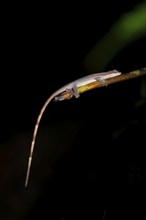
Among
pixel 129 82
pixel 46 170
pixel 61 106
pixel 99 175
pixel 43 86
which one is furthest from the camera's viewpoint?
pixel 43 86

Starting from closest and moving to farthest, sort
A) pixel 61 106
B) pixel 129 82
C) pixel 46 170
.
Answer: pixel 129 82 → pixel 46 170 → pixel 61 106

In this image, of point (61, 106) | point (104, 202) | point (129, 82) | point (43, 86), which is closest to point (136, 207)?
point (104, 202)

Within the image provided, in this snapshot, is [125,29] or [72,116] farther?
[72,116]

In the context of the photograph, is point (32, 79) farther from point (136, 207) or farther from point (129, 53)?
point (136, 207)

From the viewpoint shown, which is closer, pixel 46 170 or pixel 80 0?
pixel 46 170

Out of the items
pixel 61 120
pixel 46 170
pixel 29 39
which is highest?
pixel 29 39

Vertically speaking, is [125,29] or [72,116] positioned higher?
[125,29]

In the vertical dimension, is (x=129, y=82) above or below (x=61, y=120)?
above
